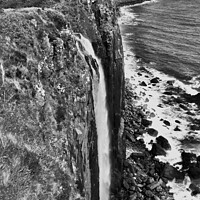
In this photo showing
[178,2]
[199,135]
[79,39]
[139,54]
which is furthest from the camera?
[178,2]

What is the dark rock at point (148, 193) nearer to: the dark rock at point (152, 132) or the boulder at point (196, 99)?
the dark rock at point (152, 132)

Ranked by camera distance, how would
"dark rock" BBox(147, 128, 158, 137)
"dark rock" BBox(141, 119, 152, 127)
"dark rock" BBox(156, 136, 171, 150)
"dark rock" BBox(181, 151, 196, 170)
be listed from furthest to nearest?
"dark rock" BBox(141, 119, 152, 127) → "dark rock" BBox(147, 128, 158, 137) → "dark rock" BBox(156, 136, 171, 150) → "dark rock" BBox(181, 151, 196, 170)

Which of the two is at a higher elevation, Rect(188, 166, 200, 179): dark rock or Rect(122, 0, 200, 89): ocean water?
Rect(122, 0, 200, 89): ocean water

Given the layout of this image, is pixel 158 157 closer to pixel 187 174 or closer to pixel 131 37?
pixel 187 174

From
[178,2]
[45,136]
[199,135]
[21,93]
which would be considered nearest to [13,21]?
[21,93]

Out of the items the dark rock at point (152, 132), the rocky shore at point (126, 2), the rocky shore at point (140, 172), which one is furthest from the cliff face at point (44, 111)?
the rocky shore at point (126, 2)

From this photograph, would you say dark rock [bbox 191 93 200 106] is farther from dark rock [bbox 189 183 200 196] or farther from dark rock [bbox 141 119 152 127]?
dark rock [bbox 189 183 200 196]

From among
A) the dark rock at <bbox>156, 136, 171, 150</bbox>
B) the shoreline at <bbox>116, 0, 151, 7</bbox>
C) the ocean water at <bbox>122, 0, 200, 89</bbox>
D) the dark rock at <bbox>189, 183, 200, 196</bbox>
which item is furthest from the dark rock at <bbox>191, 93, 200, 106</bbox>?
the shoreline at <bbox>116, 0, 151, 7</bbox>
